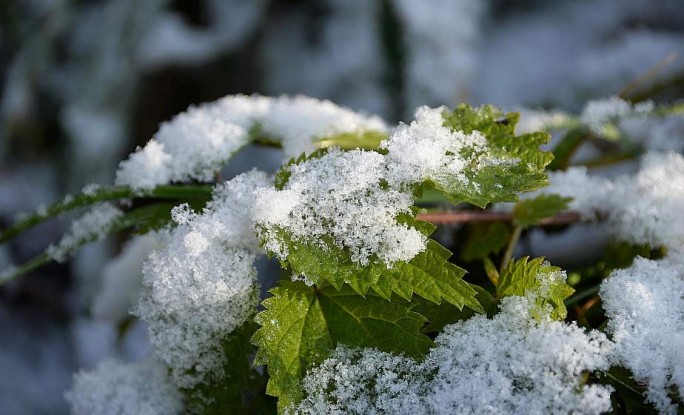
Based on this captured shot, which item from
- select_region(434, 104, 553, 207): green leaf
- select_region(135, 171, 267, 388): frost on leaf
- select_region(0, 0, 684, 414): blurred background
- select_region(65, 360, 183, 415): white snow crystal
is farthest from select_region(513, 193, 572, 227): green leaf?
select_region(0, 0, 684, 414): blurred background

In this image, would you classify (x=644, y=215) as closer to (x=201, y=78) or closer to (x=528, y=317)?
(x=528, y=317)

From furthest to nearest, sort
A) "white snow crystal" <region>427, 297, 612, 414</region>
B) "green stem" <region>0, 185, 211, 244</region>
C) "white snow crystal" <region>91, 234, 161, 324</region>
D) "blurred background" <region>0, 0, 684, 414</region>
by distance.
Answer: "blurred background" <region>0, 0, 684, 414</region> → "white snow crystal" <region>91, 234, 161, 324</region> → "green stem" <region>0, 185, 211, 244</region> → "white snow crystal" <region>427, 297, 612, 414</region>

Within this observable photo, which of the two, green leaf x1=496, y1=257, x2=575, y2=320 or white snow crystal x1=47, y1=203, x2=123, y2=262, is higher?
white snow crystal x1=47, y1=203, x2=123, y2=262

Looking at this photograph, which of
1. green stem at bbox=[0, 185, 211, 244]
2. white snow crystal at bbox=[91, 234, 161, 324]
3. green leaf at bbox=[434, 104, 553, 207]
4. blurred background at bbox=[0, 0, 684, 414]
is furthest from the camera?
blurred background at bbox=[0, 0, 684, 414]

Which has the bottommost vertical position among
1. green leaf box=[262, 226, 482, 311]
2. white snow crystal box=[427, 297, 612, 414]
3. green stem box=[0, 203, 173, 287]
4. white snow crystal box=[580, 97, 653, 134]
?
white snow crystal box=[427, 297, 612, 414]

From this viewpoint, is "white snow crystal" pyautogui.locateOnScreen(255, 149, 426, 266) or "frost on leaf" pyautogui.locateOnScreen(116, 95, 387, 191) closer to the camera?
"white snow crystal" pyautogui.locateOnScreen(255, 149, 426, 266)

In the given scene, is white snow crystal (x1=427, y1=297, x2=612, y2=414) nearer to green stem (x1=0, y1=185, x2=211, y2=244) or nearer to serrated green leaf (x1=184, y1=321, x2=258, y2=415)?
serrated green leaf (x1=184, y1=321, x2=258, y2=415)

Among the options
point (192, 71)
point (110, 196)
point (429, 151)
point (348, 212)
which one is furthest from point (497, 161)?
point (192, 71)

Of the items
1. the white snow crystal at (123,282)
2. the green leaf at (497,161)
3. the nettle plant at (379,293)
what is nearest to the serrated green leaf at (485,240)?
the nettle plant at (379,293)
